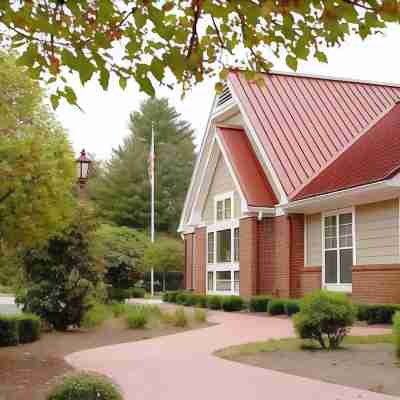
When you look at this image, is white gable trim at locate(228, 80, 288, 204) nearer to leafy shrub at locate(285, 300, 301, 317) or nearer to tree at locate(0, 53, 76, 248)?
leafy shrub at locate(285, 300, 301, 317)

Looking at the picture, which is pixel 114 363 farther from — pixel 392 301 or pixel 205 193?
pixel 205 193

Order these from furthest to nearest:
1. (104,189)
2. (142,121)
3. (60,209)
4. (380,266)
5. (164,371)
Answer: (142,121)
(104,189)
(380,266)
(60,209)
(164,371)

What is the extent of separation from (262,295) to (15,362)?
12.9 meters

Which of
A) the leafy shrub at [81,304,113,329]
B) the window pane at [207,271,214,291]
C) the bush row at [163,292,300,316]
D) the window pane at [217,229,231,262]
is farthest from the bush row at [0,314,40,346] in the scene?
the window pane at [207,271,214,291]

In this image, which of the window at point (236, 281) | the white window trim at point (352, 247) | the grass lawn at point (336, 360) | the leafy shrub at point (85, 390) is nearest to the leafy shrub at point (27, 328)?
the grass lawn at point (336, 360)

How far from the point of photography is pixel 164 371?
10.1 meters

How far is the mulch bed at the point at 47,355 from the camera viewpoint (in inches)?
→ 361

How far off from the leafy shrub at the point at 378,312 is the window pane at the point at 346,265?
10.1 feet

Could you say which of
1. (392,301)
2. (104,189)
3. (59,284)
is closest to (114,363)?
(59,284)

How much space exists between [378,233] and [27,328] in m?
9.71

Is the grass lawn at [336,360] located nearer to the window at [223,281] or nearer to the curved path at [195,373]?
the curved path at [195,373]

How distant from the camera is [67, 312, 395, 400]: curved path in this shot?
8156mm

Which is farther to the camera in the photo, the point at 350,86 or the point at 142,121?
the point at 142,121

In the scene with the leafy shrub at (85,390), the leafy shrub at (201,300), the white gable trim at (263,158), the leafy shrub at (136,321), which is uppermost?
the white gable trim at (263,158)
